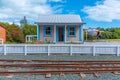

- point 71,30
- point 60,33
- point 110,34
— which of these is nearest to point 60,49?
point 71,30

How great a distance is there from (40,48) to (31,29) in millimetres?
30975

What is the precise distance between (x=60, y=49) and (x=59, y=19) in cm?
1129

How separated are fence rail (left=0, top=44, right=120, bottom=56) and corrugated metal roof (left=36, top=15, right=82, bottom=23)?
381 inches

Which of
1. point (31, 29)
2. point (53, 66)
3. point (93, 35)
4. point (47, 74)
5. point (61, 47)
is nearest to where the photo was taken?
point (47, 74)

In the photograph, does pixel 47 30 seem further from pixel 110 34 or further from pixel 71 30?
pixel 110 34

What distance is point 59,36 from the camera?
88.9ft

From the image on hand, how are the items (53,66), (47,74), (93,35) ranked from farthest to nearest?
(93,35) < (53,66) < (47,74)

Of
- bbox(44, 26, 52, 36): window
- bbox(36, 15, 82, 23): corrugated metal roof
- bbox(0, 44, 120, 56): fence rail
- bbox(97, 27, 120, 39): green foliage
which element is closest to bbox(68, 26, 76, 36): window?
bbox(36, 15, 82, 23): corrugated metal roof

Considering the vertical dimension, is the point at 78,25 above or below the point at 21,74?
above

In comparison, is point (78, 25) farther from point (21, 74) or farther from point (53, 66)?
point (21, 74)

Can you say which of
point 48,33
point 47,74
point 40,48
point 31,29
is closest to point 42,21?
point 48,33

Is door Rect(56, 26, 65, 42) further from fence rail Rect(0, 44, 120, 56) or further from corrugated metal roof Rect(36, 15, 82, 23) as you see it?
fence rail Rect(0, 44, 120, 56)

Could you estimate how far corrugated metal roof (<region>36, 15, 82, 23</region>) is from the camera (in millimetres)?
26250

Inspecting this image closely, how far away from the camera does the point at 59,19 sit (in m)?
27.5
